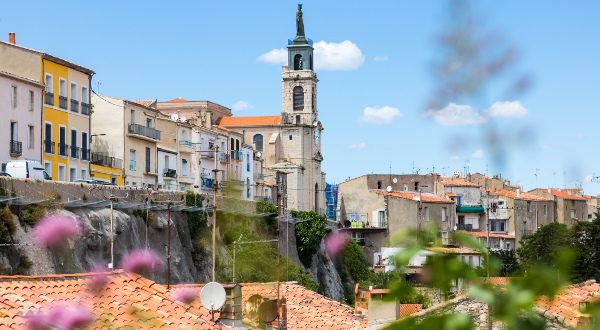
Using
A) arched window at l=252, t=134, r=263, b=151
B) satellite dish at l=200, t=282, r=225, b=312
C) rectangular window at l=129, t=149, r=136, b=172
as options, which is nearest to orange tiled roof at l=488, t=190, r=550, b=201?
arched window at l=252, t=134, r=263, b=151

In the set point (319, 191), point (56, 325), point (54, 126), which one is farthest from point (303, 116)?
point (56, 325)

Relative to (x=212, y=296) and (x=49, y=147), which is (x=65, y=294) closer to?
(x=212, y=296)

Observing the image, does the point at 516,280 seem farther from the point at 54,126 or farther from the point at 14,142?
the point at 54,126

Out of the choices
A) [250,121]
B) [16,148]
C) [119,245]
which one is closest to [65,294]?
[119,245]

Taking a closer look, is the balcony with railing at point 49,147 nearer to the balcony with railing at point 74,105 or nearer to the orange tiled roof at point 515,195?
the balcony with railing at point 74,105

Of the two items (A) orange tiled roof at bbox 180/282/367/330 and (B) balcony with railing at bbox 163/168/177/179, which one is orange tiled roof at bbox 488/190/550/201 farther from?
(A) orange tiled roof at bbox 180/282/367/330

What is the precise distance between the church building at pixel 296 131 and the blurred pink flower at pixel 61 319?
9358 cm

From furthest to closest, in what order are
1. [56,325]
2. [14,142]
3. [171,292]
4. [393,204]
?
[393,204] → [14,142] → [171,292] → [56,325]

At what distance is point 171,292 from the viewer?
15.3 meters

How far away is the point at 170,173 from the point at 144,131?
474cm

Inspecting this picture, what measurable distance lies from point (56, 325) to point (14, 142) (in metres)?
43.3

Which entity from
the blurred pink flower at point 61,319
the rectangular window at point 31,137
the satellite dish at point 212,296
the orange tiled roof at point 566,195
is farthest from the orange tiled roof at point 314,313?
the orange tiled roof at point 566,195

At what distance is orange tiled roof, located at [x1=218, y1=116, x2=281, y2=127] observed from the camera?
102375 millimetres

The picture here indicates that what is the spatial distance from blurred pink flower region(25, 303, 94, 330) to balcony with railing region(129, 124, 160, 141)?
55.7m
